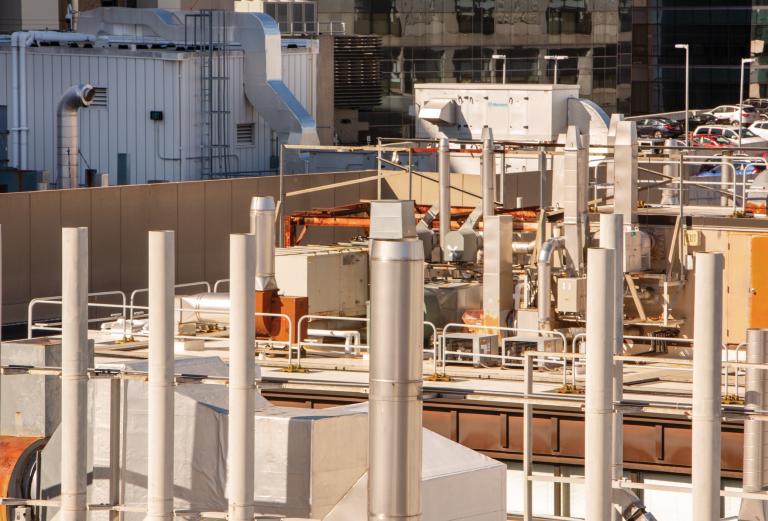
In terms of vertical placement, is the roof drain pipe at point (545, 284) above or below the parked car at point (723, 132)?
below

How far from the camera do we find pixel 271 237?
2925cm

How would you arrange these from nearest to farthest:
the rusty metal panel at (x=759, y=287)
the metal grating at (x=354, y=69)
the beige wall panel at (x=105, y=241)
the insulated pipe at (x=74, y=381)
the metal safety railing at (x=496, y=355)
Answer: the insulated pipe at (x=74, y=381), the metal safety railing at (x=496, y=355), the rusty metal panel at (x=759, y=287), the beige wall panel at (x=105, y=241), the metal grating at (x=354, y=69)

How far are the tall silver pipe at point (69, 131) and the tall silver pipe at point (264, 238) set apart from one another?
15856 mm

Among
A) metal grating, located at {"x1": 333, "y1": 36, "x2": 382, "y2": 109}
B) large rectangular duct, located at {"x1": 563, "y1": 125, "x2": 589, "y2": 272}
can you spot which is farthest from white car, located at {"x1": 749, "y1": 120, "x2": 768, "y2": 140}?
large rectangular duct, located at {"x1": 563, "y1": 125, "x2": 589, "y2": 272}

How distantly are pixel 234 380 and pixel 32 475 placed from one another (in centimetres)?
368

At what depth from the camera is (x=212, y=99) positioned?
49.1 m

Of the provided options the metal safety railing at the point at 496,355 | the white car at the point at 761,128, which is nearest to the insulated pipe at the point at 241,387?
the metal safety railing at the point at 496,355

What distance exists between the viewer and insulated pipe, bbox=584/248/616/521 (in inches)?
607

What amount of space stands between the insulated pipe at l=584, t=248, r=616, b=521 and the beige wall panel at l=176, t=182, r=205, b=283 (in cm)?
2034

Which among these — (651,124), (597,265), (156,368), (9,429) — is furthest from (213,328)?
(651,124)

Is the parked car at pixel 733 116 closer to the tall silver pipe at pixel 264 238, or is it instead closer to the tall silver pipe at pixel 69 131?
the tall silver pipe at pixel 69 131

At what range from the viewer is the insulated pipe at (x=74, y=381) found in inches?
688

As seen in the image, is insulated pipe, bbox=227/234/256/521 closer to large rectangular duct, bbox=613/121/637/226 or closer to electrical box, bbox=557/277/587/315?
electrical box, bbox=557/277/587/315

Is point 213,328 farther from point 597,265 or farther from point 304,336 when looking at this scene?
point 597,265
